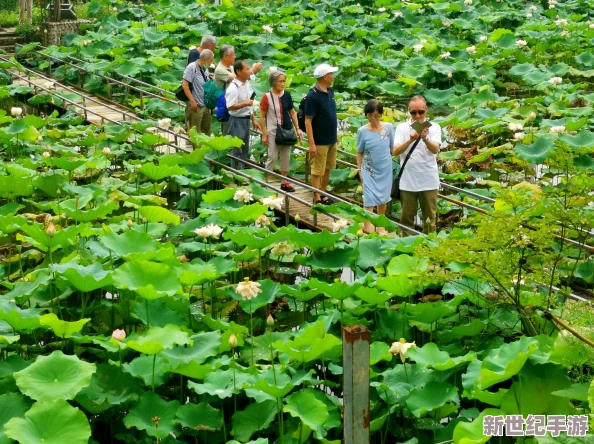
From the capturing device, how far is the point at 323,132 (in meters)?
9.01

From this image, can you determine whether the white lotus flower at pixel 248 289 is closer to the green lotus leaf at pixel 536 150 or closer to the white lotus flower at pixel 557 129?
the green lotus leaf at pixel 536 150

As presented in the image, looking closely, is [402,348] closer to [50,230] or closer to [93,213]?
[50,230]


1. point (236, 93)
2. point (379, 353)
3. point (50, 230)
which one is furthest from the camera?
point (236, 93)

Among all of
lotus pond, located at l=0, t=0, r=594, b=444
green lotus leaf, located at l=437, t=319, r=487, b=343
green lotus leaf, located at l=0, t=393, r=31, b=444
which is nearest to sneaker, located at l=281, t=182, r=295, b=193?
lotus pond, located at l=0, t=0, r=594, b=444

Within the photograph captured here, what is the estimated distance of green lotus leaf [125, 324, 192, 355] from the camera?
5.57m

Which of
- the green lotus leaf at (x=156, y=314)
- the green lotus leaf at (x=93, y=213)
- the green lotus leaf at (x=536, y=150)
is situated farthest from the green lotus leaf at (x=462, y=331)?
the green lotus leaf at (x=536, y=150)

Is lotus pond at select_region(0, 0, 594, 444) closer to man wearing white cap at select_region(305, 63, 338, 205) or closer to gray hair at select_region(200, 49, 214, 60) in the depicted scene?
man wearing white cap at select_region(305, 63, 338, 205)

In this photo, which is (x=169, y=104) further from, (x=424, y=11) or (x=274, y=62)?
(x=424, y=11)

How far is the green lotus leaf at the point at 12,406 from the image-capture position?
17.7 feet

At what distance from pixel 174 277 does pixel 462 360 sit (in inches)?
70.0

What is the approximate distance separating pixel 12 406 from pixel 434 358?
216 centimetres

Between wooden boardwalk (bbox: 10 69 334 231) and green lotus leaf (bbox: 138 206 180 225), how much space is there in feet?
3.36

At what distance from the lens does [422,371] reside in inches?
230

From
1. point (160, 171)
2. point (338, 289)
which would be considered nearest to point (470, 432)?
point (338, 289)
